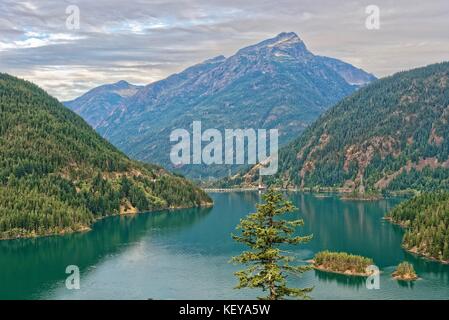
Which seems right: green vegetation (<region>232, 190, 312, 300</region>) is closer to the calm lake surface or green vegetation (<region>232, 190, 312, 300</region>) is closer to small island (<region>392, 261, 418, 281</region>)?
the calm lake surface

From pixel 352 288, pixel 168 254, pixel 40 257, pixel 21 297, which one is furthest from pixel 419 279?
pixel 40 257

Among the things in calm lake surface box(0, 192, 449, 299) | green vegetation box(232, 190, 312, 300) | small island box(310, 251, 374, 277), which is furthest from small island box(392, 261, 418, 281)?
green vegetation box(232, 190, 312, 300)

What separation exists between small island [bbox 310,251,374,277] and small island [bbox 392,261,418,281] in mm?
7063

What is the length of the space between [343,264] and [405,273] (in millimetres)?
16604

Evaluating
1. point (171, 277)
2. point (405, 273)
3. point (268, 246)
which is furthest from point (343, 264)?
point (268, 246)

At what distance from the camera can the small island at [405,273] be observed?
5856 inches

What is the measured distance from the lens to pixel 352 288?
461ft

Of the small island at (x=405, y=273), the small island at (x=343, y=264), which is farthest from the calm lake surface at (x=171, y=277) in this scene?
the small island at (x=343, y=264)

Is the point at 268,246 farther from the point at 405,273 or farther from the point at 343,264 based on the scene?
the point at 343,264

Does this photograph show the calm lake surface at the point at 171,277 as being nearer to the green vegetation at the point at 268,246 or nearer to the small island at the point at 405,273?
the small island at the point at 405,273

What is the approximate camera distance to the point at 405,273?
15000cm

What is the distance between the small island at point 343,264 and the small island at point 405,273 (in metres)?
7.06
